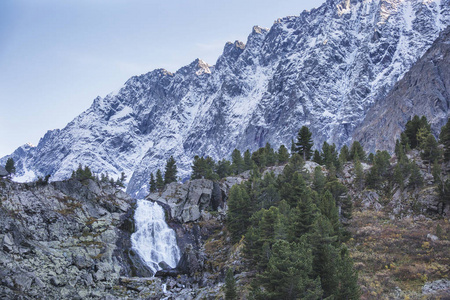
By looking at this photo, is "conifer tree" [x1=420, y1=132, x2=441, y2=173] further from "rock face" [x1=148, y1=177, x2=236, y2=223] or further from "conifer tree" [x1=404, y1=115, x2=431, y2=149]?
"rock face" [x1=148, y1=177, x2=236, y2=223]

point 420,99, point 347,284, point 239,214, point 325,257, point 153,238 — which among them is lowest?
point 347,284

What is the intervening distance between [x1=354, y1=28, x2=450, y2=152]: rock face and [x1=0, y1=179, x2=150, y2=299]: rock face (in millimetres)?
161184

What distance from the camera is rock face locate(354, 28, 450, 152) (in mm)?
168625

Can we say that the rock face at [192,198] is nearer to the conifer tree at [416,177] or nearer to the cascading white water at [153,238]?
the cascading white water at [153,238]

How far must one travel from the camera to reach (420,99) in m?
178

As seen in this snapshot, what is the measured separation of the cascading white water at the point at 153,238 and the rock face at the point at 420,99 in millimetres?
150116

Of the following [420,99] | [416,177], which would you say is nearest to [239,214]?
[416,177]

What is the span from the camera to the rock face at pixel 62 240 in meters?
33.5

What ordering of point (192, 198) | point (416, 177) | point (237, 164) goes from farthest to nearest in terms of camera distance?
point (237, 164)
point (192, 198)
point (416, 177)

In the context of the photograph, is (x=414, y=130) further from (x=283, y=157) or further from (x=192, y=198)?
(x=192, y=198)

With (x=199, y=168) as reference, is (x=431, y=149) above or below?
below

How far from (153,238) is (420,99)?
17565 cm

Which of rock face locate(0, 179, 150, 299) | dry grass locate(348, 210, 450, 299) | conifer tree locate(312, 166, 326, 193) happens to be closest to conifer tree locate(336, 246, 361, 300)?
dry grass locate(348, 210, 450, 299)

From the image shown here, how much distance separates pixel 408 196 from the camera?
4981 cm
